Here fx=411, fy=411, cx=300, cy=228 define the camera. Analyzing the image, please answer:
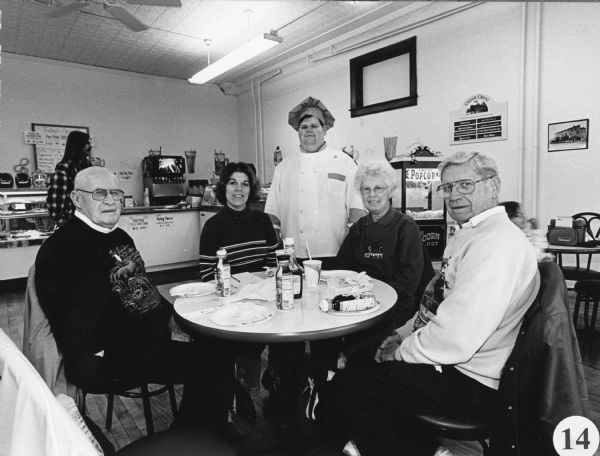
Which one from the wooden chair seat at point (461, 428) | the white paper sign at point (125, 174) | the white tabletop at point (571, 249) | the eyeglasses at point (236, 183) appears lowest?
the wooden chair seat at point (461, 428)

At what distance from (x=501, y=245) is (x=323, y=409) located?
4.63 feet

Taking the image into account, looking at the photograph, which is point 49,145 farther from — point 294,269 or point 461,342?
point 461,342

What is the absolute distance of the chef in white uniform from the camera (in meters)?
2.91

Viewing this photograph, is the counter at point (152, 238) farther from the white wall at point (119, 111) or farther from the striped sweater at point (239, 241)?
the striped sweater at point (239, 241)

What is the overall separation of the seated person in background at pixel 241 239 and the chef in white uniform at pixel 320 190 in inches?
12.5

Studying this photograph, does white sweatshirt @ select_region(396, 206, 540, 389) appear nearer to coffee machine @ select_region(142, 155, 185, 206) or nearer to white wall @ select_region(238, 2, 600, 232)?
white wall @ select_region(238, 2, 600, 232)

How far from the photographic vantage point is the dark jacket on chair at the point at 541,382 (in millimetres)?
1170

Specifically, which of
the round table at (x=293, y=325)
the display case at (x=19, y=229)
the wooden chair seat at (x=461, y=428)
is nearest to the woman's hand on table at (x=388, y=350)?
the round table at (x=293, y=325)

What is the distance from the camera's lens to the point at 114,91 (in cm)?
724

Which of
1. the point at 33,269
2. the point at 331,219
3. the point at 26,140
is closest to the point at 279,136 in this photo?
the point at 26,140

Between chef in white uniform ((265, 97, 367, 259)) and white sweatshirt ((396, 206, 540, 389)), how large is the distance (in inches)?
58.5

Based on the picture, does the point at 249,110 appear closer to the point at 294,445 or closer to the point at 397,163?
the point at 397,163

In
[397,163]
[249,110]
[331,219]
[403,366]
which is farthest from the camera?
[249,110]

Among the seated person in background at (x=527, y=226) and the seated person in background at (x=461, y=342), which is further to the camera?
the seated person in background at (x=527, y=226)
